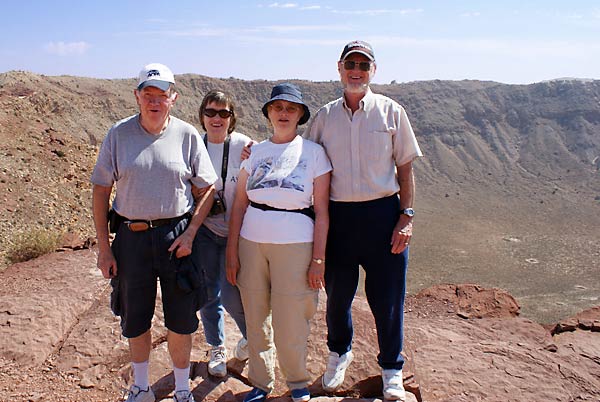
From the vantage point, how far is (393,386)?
3.19 meters

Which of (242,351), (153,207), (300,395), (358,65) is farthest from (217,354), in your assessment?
(358,65)

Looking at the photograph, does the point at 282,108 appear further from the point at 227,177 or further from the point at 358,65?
the point at 227,177

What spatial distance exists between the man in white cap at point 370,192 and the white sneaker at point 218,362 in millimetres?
944

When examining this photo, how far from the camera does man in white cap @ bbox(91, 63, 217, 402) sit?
275 centimetres

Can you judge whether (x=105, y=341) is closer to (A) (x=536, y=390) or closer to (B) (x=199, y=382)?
(B) (x=199, y=382)

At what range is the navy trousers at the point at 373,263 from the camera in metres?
3.06

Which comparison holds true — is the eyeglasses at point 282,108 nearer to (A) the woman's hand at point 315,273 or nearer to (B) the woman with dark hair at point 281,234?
(B) the woman with dark hair at point 281,234

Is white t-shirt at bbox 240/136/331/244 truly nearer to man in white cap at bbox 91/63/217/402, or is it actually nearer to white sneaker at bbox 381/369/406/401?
man in white cap at bbox 91/63/217/402

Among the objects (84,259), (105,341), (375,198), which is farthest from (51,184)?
(375,198)

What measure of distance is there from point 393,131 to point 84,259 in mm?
4708

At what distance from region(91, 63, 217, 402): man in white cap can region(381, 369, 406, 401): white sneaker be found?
124 cm

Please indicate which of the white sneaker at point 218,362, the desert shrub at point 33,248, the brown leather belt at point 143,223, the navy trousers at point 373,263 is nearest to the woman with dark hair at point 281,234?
the navy trousers at point 373,263

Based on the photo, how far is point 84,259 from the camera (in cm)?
633

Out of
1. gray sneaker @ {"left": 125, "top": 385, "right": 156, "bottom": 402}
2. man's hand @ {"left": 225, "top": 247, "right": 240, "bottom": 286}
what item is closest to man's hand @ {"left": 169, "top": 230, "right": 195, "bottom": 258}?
man's hand @ {"left": 225, "top": 247, "right": 240, "bottom": 286}
